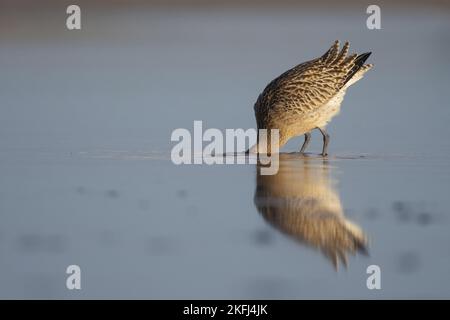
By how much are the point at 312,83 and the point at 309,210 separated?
386 centimetres

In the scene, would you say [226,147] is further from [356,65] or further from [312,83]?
[356,65]

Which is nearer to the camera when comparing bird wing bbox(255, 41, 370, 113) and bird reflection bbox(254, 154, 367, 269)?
bird reflection bbox(254, 154, 367, 269)

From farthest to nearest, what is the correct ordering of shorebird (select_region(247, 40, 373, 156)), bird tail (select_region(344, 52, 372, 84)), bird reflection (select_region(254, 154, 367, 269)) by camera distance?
bird tail (select_region(344, 52, 372, 84))
shorebird (select_region(247, 40, 373, 156))
bird reflection (select_region(254, 154, 367, 269))

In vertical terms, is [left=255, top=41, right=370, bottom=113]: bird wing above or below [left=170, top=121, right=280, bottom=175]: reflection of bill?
above

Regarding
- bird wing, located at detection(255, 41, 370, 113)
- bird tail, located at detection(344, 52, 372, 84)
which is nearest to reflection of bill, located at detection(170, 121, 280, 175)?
bird wing, located at detection(255, 41, 370, 113)

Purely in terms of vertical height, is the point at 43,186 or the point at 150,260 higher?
the point at 43,186

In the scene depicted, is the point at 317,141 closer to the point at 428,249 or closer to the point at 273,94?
the point at 273,94

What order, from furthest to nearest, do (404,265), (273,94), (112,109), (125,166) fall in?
1. (112,109)
2. (273,94)
3. (125,166)
4. (404,265)

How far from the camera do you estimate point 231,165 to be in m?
9.52

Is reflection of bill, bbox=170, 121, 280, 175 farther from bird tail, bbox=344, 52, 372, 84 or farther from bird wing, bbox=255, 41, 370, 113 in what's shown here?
bird tail, bbox=344, 52, 372, 84

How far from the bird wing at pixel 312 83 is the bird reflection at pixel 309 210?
1.52 meters

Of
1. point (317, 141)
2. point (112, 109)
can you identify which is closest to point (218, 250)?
point (317, 141)

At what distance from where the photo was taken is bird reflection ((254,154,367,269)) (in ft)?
21.2
